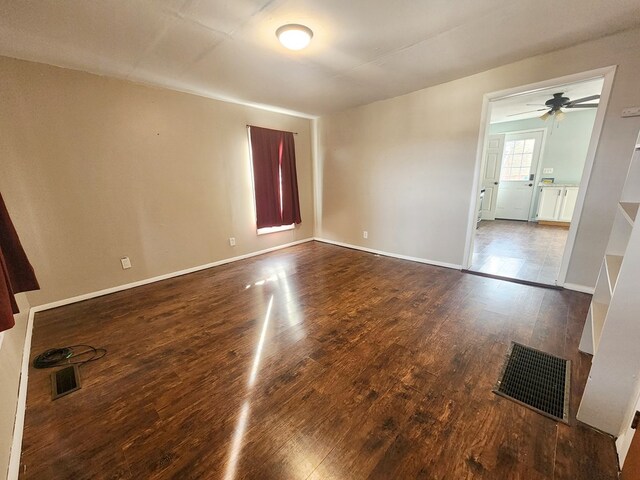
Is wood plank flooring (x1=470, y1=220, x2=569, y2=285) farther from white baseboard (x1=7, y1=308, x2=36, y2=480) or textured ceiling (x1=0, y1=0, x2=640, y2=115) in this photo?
white baseboard (x1=7, y1=308, x2=36, y2=480)

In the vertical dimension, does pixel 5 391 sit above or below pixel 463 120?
below

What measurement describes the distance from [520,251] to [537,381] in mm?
3173

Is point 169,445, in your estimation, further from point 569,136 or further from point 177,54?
point 569,136

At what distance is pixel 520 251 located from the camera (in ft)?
13.1

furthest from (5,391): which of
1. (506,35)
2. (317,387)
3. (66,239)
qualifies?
(506,35)

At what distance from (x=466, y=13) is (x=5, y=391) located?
11.9 ft

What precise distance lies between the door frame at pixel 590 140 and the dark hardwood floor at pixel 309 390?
56cm

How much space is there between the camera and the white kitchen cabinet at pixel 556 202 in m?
5.51

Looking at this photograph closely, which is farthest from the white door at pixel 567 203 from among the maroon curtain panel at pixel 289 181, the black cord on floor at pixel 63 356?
the black cord on floor at pixel 63 356

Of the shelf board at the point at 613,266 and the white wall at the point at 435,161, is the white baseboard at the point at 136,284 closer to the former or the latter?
the white wall at the point at 435,161

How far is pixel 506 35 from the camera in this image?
6.77 feet

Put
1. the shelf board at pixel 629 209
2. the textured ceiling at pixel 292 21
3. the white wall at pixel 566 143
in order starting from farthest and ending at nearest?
the white wall at pixel 566 143, the textured ceiling at pixel 292 21, the shelf board at pixel 629 209

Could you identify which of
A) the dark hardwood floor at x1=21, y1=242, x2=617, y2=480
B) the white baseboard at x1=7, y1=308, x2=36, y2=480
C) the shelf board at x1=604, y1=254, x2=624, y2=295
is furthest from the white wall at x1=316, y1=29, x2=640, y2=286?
the white baseboard at x1=7, y1=308, x2=36, y2=480

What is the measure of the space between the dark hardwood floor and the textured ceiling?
2.40 m
